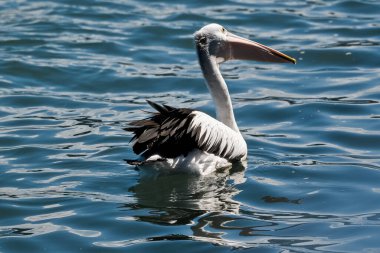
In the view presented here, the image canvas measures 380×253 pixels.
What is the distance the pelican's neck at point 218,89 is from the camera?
7609 mm

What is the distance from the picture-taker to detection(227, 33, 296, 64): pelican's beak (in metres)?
7.78

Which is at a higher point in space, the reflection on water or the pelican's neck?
the pelican's neck

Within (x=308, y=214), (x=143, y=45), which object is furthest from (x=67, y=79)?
(x=308, y=214)

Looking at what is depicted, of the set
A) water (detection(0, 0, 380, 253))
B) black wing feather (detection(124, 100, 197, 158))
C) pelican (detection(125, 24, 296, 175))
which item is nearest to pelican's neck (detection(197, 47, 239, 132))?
pelican (detection(125, 24, 296, 175))

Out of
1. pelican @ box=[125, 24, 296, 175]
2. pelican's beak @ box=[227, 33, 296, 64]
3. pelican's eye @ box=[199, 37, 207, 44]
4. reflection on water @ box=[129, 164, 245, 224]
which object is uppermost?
pelican's eye @ box=[199, 37, 207, 44]

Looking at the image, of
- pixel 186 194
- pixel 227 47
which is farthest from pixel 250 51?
pixel 186 194

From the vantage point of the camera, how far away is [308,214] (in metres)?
6.29

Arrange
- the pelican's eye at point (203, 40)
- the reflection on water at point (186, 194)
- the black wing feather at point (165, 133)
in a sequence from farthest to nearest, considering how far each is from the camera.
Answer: the pelican's eye at point (203, 40) → the black wing feather at point (165, 133) → the reflection on water at point (186, 194)

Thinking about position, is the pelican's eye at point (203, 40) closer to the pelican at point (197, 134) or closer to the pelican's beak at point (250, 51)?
the pelican at point (197, 134)

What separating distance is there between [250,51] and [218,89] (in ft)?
1.64

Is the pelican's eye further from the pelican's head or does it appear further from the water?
the water

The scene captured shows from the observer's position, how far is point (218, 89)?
762 centimetres

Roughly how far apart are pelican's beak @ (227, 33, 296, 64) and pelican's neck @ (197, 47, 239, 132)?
27 centimetres

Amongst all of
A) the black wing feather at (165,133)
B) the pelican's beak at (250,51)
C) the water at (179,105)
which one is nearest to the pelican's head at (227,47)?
the pelican's beak at (250,51)
